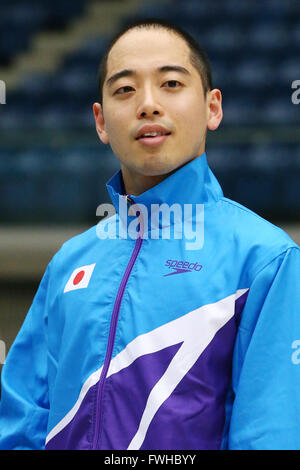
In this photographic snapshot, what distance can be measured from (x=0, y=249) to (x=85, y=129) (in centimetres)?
93

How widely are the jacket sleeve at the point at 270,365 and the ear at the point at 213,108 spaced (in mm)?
373

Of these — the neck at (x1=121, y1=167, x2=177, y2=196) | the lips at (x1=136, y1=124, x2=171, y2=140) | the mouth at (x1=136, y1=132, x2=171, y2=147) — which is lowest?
the neck at (x1=121, y1=167, x2=177, y2=196)

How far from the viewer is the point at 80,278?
1333 mm

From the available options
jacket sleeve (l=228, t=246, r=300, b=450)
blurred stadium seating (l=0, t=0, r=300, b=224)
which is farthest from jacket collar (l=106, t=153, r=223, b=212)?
blurred stadium seating (l=0, t=0, r=300, b=224)

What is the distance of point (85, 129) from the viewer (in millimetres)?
4461

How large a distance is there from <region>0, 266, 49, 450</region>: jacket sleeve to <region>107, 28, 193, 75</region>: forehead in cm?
46

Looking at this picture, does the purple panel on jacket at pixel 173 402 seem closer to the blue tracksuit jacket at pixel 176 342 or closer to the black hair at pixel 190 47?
the blue tracksuit jacket at pixel 176 342

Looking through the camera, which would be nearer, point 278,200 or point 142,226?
point 142,226

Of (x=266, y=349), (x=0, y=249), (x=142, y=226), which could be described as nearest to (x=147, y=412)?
(x=266, y=349)

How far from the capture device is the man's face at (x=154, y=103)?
126 centimetres

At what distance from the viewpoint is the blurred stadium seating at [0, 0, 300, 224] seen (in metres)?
4.30

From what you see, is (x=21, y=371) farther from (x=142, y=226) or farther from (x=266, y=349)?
(x=266, y=349)

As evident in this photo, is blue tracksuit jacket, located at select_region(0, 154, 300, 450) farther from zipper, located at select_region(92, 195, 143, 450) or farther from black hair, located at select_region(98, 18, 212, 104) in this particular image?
black hair, located at select_region(98, 18, 212, 104)
